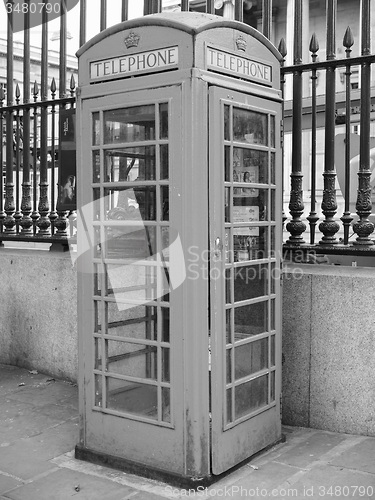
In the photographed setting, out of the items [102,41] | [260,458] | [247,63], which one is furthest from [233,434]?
[102,41]

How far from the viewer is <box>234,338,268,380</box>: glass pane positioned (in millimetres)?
3484

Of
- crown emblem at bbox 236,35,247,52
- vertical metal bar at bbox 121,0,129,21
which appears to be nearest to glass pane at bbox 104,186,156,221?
crown emblem at bbox 236,35,247,52

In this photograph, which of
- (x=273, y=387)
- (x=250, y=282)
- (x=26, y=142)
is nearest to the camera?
(x=250, y=282)

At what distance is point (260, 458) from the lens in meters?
3.62

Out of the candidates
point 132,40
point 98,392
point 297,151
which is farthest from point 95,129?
point 297,151

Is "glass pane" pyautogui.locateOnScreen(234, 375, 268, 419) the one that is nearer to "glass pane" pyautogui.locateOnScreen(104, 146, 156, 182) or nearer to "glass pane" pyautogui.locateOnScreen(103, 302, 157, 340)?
"glass pane" pyautogui.locateOnScreen(103, 302, 157, 340)

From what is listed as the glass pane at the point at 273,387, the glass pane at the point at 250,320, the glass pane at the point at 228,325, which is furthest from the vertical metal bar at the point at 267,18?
the glass pane at the point at 273,387

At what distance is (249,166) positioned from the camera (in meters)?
3.49

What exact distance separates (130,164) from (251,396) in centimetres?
152

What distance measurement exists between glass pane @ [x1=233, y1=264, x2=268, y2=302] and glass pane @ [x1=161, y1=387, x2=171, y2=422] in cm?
64

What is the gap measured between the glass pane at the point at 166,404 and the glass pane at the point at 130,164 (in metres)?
1.16

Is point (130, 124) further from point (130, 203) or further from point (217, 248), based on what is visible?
point (217, 248)

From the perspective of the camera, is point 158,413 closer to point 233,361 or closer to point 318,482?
point 233,361

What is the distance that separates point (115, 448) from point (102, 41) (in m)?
2.35
